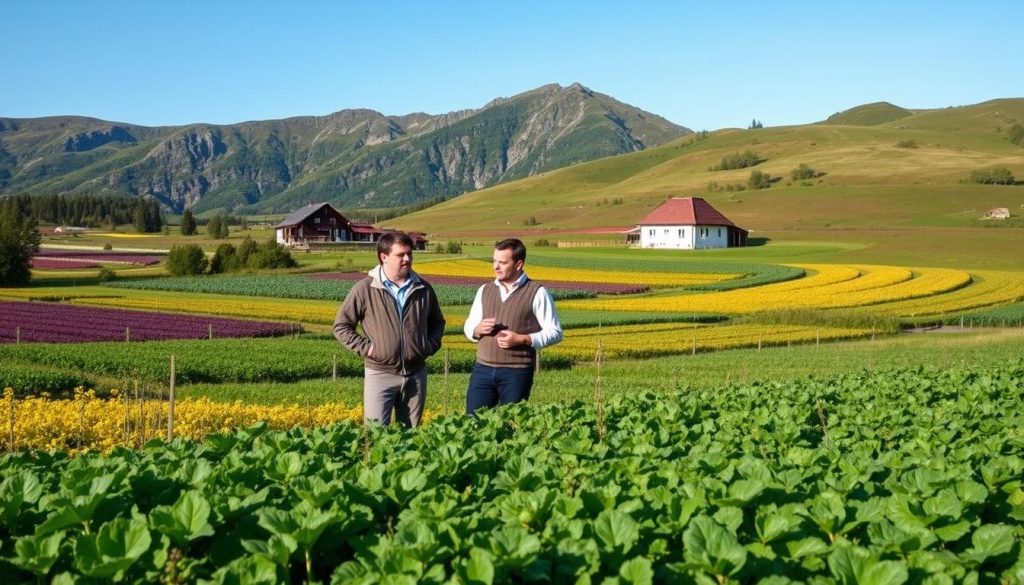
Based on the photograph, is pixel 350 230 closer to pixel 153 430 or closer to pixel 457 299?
pixel 457 299

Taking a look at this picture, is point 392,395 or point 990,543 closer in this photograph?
point 990,543

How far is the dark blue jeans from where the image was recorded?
31.8 ft

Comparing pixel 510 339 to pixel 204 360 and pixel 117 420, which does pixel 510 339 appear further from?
pixel 204 360

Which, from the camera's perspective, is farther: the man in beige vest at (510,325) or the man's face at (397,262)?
the man in beige vest at (510,325)

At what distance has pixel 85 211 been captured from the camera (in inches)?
6521

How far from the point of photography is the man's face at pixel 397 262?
902cm

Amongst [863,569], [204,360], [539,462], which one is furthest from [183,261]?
[863,569]

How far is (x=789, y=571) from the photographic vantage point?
4.01 meters

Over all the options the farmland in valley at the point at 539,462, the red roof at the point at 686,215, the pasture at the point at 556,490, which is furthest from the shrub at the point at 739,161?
the pasture at the point at 556,490

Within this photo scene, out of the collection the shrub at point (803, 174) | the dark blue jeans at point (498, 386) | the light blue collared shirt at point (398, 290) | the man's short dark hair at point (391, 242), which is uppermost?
the shrub at point (803, 174)

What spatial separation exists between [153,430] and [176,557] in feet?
33.4

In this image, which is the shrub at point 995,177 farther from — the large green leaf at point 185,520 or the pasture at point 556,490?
the large green leaf at point 185,520

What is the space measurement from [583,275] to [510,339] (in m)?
54.3

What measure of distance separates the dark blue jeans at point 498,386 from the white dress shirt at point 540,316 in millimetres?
364
